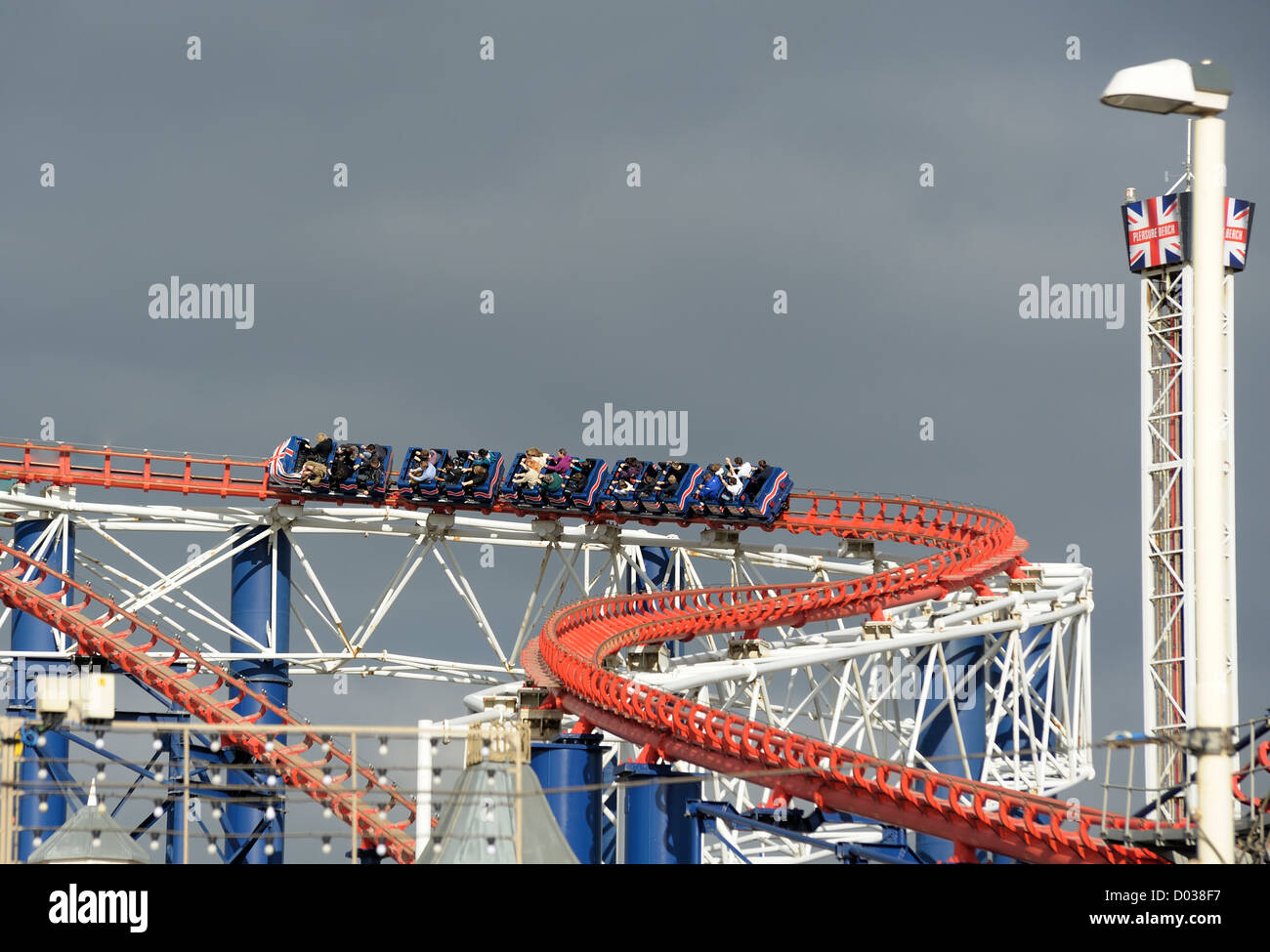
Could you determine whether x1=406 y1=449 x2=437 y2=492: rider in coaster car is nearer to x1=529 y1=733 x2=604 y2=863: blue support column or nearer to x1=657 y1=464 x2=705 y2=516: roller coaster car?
x1=657 y1=464 x2=705 y2=516: roller coaster car

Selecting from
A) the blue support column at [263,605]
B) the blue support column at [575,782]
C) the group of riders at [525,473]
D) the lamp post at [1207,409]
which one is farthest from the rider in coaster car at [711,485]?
the lamp post at [1207,409]

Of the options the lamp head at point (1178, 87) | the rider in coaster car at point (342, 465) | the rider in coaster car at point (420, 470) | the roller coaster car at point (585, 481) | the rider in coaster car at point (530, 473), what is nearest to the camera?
the lamp head at point (1178, 87)

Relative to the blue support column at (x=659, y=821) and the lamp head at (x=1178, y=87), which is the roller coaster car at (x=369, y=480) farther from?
the lamp head at (x=1178, y=87)

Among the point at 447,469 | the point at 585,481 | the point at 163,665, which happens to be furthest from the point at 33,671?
the point at 585,481

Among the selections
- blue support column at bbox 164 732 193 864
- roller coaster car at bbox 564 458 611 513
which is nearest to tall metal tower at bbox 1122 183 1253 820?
roller coaster car at bbox 564 458 611 513

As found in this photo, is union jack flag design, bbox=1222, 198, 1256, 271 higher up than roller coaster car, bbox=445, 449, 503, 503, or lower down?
higher up
